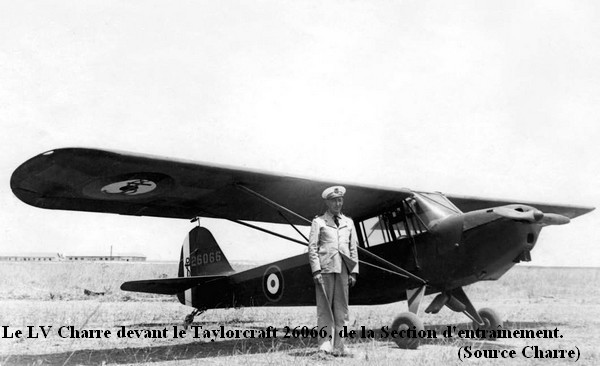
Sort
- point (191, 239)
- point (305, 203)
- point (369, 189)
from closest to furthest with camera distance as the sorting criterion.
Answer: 1. point (369, 189)
2. point (305, 203)
3. point (191, 239)

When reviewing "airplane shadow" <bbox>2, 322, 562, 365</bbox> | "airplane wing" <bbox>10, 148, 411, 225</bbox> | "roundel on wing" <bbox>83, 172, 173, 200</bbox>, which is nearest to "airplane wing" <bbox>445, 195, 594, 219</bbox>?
"airplane wing" <bbox>10, 148, 411, 225</bbox>

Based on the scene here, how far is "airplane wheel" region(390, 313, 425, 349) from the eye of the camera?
6.64 meters

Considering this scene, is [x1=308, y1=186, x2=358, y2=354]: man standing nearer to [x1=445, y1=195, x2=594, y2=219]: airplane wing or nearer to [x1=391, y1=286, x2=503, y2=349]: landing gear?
[x1=391, y1=286, x2=503, y2=349]: landing gear

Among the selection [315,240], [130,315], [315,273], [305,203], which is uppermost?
[305,203]

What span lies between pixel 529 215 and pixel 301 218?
293 centimetres

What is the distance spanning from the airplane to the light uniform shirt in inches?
49.6

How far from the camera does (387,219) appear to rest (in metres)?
8.23

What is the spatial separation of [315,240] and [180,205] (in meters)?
3.07

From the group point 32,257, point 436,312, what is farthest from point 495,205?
point 32,257

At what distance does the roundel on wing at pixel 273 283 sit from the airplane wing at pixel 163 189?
1.02 meters

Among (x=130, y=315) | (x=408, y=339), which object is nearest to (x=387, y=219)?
(x=408, y=339)

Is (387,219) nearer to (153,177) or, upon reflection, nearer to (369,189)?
(369,189)

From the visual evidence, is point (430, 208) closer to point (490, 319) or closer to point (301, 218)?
point (301, 218)

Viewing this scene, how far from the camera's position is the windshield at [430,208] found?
24.4ft
